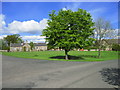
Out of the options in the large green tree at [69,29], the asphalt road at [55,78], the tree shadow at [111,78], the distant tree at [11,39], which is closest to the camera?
the asphalt road at [55,78]

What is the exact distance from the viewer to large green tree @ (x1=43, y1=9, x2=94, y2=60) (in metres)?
17.6

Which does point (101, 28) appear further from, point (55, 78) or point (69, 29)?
point (55, 78)

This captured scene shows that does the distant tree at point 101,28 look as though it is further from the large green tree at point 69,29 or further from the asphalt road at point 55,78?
the asphalt road at point 55,78

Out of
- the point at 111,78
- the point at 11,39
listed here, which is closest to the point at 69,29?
the point at 111,78

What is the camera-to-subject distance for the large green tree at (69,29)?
1759 cm

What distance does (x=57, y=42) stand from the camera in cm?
1809

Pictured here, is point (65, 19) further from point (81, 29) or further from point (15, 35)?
point (15, 35)

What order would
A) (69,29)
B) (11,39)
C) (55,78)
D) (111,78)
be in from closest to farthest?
(55,78), (111,78), (69,29), (11,39)

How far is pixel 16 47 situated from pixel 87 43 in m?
75.5

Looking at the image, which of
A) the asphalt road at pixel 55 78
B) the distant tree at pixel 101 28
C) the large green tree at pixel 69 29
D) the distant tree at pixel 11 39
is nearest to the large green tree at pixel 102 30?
the distant tree at pixel 101 28

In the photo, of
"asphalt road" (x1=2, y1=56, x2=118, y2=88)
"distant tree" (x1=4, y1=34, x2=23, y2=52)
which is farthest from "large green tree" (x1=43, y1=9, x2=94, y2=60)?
"distant tree" (x1=4, y1=34, x2=23, y2=52)

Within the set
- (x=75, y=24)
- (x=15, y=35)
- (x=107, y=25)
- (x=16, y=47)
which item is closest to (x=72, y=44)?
(x=75, y=24)

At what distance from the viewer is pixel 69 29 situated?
61.3 ft

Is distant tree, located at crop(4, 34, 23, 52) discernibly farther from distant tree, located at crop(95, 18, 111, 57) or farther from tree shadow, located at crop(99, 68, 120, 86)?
tree shadow, located at crop(99, 68, 120, 86)
